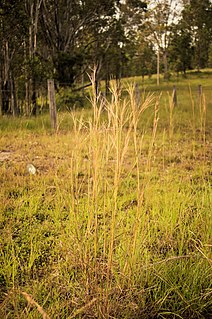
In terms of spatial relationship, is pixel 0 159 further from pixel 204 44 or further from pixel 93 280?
pixel 204 44

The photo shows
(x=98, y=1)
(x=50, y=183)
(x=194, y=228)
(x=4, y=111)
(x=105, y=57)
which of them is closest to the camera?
(x=194, y=228)

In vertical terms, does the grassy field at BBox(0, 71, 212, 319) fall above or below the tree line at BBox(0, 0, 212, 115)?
below

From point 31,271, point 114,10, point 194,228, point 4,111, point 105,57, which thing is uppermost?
point 114,10

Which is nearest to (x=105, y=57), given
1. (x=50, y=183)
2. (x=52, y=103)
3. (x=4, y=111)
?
(x=4, y=111)

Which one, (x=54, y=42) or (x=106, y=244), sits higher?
(x=54, y=42)

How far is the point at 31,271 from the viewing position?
80.8 inches

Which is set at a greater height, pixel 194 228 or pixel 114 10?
pixel 114 10

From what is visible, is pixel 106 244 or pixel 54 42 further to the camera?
pixel 54 42

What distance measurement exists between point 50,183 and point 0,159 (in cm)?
166

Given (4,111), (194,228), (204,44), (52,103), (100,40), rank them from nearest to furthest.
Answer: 1. (194,228)
2. (52,103)
3. (4,111)
4. (100,40)
5. (204,44)

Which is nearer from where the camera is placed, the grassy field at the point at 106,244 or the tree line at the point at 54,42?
the grassy field at the point at 106,244

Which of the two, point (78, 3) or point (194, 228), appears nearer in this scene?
point (194, 228)

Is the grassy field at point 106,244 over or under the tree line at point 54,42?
under

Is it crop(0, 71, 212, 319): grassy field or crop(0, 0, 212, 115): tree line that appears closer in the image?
crop(0, 71, 212, 319): grassy field
